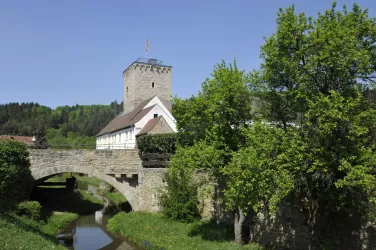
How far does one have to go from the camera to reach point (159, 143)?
70.8 feet

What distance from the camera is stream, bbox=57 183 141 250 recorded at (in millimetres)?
18016

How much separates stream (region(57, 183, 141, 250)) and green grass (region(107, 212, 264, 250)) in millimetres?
629

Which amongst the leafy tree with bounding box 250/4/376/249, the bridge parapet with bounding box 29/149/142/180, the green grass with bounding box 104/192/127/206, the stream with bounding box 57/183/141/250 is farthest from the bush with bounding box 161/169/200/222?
the green grass with bounding box 104/192/127/206

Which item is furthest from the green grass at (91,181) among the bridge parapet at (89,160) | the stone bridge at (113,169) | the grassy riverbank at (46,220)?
the bridge parapet at (89,160)

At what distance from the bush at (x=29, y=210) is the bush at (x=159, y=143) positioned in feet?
23.6

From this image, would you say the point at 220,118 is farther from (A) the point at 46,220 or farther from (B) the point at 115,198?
(B) the point at 115,198

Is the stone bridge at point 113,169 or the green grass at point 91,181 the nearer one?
the stone bridge at point 113,169

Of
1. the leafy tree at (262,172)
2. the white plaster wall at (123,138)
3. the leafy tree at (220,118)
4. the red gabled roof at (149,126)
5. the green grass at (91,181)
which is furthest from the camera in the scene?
the green grass at (91,181)

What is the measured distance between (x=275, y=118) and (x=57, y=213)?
60.7 feet

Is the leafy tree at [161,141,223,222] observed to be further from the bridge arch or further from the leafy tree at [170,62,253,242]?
the bridge arch

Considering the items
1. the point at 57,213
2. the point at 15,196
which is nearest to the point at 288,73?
the point at 15,196

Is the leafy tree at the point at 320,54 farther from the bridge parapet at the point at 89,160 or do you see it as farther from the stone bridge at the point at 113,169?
the bridge parapet at the point at 89,160

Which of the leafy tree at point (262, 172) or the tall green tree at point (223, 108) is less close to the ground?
the tall green tree at point (223, 108)

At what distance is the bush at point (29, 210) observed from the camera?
1932 cm
